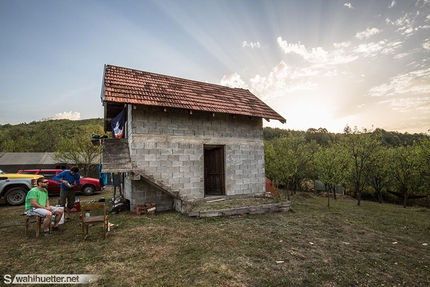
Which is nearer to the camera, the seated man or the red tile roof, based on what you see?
the seated man

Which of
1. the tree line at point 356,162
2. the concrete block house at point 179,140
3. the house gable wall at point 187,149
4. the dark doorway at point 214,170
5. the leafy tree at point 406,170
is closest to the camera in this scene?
the concrete block house at point 179,140

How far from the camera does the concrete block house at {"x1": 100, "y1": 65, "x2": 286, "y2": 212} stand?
8672 millimetres

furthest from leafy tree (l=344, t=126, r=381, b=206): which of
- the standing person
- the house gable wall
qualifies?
the standing person

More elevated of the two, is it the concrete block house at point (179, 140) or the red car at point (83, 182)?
the concrete block house at point (179, 140)

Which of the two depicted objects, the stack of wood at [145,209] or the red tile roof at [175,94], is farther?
the red tile roof at [175,94]

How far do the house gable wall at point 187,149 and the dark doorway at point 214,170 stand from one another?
0.31 m

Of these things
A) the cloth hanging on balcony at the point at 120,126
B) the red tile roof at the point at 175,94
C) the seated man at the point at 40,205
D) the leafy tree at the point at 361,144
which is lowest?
the seated man at the point at 40,205

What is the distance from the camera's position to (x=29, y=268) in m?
4.18

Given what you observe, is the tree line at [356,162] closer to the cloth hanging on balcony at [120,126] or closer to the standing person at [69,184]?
the cloth hanging on balcony at [120,126]

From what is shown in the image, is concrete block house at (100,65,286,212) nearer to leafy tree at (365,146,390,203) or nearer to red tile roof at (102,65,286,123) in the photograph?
red tile roof at (102,65,286,123)

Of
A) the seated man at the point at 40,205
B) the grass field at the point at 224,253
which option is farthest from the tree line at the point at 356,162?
the seated man at the point at 40,205

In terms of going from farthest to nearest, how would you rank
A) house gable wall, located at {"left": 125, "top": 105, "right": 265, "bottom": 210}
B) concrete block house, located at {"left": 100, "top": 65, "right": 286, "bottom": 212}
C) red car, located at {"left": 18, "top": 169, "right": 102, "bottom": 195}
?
red car, located at {"left": 18, "top": 169, "right": 102, "bottom": 195} → house gable wall, located at {"left": 125, "top": 105, "right": 265, "bottom": 210} → concrete block house, located at {"left": 100, "top": 65, "right": 286, "bottom": 212}

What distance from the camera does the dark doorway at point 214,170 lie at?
10.8 metres

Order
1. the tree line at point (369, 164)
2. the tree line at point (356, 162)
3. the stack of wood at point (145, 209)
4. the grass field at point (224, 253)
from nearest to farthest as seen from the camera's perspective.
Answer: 1. the grass field at point (224, 253)
2. the stack of wood at point (145, 209)
3. the tree line at point (369, 164)
4. the tree line at point (356, 162)
